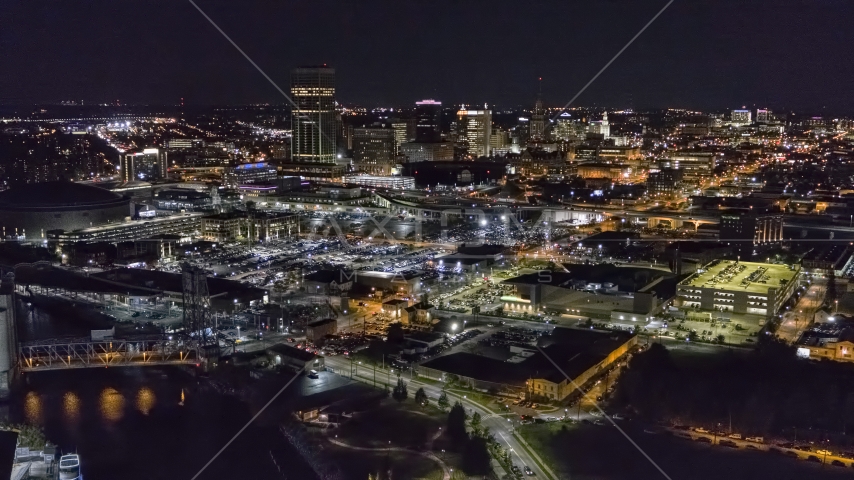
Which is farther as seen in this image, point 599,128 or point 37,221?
point 599,128

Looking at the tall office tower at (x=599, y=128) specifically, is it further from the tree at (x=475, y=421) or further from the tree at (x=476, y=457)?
the tree at (x=476, y=457)

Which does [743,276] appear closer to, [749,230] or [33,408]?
[749,230]

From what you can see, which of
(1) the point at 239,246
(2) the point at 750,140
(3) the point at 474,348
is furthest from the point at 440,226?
(2) the point at 750,140

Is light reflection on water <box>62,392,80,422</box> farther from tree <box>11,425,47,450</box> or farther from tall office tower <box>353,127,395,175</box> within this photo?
tall office tower <box>353,127,395,175</box>

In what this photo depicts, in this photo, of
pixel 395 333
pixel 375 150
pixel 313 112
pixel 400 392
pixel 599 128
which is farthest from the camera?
pixel 599 128

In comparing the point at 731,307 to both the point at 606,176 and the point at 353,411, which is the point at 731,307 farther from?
the point at 606,176

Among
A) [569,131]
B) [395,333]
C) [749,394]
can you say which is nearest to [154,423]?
[395,333]
